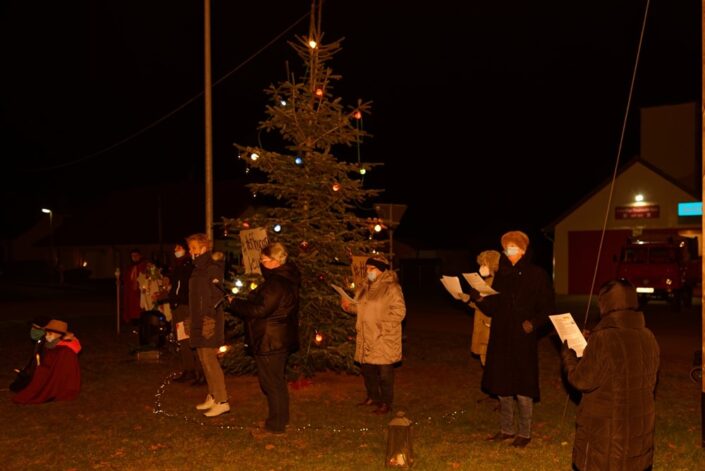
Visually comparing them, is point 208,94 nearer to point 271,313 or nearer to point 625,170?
point 271,313

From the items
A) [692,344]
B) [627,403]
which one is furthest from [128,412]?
[692,344]

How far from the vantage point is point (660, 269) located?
78.7ft

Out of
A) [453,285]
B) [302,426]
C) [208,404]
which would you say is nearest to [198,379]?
[208,404]

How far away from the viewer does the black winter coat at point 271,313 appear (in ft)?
24.2

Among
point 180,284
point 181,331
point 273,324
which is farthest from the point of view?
point 180,284

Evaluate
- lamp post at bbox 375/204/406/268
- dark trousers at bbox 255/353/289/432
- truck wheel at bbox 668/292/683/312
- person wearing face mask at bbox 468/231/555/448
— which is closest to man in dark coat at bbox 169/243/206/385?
dark trousers at bbox 255/353/289/432

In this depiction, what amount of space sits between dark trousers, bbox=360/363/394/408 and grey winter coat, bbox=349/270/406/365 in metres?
0.14

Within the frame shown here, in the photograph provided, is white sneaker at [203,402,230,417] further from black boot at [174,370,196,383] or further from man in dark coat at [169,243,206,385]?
black boot at [174,370,196,383]

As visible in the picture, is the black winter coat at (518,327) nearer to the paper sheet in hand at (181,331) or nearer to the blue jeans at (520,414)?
the blue jeans at (520,414)

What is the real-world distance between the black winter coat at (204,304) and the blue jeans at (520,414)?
10.5 feet

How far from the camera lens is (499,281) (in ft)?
23.5

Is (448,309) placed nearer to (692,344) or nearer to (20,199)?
(692,344)

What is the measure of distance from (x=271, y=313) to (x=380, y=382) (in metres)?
1.92

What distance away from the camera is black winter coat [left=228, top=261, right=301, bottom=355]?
24.2 ft
